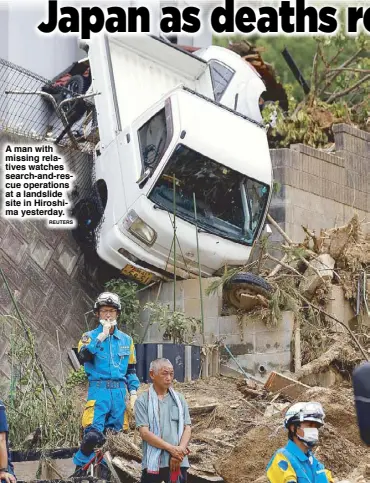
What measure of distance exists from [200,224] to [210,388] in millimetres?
2334

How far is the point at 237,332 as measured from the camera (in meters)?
14.6

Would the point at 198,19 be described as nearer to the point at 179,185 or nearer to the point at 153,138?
the point at 153,138

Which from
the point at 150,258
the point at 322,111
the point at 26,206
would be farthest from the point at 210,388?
the point at 322,111

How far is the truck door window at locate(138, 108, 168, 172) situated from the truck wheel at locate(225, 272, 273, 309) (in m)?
1.55

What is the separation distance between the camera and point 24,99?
1673 cm

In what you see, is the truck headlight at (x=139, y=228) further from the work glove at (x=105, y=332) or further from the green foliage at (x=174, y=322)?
the work glove at (x=105, y=332)

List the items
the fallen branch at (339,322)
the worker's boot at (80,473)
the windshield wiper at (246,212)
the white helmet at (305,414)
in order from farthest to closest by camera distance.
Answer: the windshield wiper at (246,212)
the fallen branch at (339,322)
the worker's boot at (80,473)
the white helmet at (305,414)

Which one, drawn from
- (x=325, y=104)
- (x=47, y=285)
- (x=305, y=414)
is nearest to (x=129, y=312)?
(x=47, y=285)

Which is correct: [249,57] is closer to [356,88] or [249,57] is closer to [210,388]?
[356,88]

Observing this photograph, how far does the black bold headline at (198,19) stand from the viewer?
1547cm

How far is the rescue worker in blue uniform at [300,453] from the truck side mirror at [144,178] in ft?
21.5

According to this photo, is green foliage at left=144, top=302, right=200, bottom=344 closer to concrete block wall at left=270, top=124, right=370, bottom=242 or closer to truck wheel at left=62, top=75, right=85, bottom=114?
concrete block wall at left=270, top=124, right=370, bottom=242

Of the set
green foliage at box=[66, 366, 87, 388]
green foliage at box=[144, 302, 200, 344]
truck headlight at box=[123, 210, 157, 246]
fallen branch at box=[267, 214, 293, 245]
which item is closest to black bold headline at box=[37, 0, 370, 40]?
fallen branch at box=[267, 214, 293, 245]

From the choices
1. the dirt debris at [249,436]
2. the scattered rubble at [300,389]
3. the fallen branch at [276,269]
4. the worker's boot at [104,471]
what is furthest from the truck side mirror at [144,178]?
the worker's boot at [104,471]
